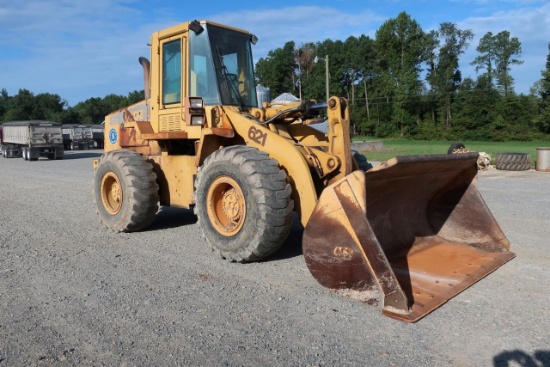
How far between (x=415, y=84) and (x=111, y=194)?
6090 cm

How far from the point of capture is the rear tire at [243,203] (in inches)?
196

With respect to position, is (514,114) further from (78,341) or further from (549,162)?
(78,341)

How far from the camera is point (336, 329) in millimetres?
3771

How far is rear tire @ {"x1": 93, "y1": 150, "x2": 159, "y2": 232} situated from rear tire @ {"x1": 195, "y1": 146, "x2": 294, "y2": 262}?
4.64ft

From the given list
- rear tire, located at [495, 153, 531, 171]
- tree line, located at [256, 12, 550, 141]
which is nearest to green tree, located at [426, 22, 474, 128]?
tree line, located at [256, 12, 550, 141]

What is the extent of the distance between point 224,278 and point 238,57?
3407 millimetres

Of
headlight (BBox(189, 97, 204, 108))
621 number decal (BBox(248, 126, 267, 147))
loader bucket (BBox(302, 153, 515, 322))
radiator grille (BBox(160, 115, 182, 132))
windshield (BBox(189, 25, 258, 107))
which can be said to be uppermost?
windshield (BBox(189, 25, 258, 107))

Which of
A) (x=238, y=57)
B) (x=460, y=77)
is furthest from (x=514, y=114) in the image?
(x=238, y=57)

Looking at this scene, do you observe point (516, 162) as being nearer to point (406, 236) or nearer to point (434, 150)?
point (434, 150)

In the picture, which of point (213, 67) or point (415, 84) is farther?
point (415, 84)

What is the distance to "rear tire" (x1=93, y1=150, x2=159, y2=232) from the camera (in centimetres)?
684

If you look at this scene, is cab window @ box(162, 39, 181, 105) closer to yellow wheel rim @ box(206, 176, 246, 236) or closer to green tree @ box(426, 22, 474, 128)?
yellow wheel rim @ box(206, 176, 246, 236)

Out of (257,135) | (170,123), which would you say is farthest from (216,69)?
(257,135)

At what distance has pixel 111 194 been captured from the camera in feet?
25.0
